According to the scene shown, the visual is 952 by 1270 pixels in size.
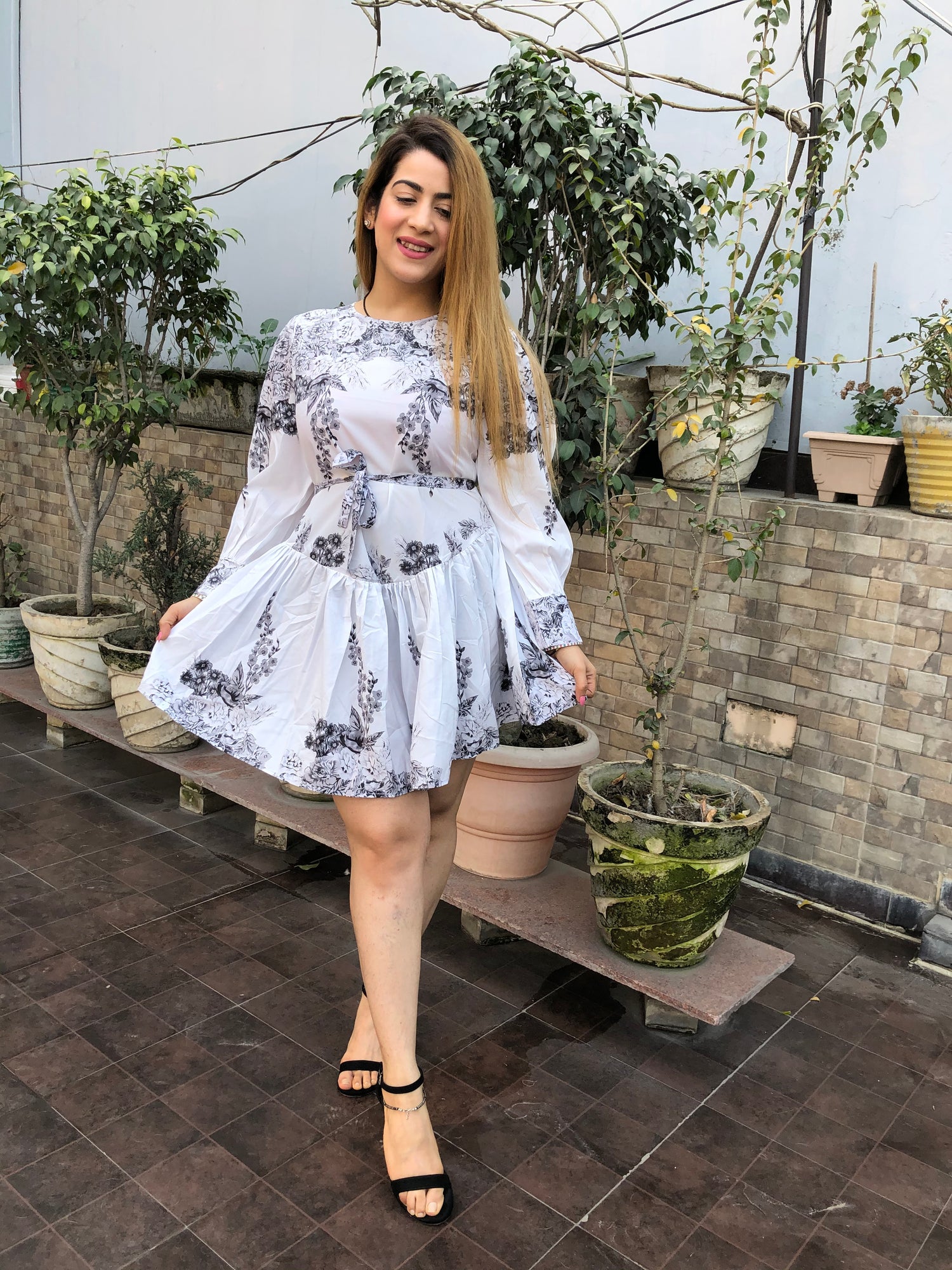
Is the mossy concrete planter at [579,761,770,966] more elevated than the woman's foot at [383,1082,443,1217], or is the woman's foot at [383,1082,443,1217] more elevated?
the mossy concrete planter at [579,761,770,966]

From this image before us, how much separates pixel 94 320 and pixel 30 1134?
2.67 metres

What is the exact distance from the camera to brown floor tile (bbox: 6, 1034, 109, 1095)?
217cm

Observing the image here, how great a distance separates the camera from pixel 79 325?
373cm

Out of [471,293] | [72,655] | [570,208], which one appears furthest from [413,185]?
[72,655]

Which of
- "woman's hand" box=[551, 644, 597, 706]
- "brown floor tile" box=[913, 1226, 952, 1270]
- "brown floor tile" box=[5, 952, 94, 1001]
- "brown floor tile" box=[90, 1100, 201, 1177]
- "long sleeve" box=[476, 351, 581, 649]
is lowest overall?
"brown floor tile" box=[913, 1226, 952, 1270]

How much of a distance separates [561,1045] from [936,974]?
1.06m

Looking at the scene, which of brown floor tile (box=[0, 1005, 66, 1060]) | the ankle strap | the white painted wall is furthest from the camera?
the white painted wall

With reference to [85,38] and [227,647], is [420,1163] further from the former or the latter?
[85,38]

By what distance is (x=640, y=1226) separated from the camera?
6.18 feet

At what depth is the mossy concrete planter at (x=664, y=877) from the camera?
2400mm

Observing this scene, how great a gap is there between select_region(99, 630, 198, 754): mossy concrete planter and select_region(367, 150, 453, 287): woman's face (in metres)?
2.07

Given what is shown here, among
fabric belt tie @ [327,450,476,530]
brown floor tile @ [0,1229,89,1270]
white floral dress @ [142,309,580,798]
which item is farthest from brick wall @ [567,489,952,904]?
brown floor tile @ [0,1229,89,1270]

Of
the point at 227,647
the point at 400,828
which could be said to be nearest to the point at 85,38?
the point at 227,647

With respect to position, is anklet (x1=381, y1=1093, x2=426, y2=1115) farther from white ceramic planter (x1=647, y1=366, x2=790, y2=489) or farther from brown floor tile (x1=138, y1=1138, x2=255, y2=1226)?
white ceramic planter (x1=647, y1=366, x2=790, y2=489)
